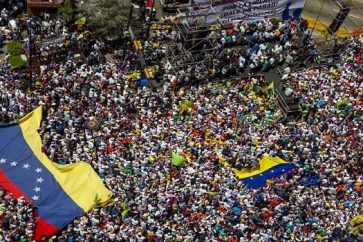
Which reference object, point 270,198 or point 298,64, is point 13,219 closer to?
point 270,198

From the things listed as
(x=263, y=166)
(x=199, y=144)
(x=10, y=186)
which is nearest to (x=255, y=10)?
(x=199, y=144)

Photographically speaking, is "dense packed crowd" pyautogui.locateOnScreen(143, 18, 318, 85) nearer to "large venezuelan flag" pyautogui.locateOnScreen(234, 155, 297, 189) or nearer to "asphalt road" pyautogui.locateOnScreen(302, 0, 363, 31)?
"asphalt road" pyautogui.locateOnScreen(302, 0, 363, 31)

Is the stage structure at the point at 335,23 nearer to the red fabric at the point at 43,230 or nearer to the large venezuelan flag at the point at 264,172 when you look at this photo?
the large venezuelan flag at the point at 264,172

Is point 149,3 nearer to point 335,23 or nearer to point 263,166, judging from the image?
point 335,23

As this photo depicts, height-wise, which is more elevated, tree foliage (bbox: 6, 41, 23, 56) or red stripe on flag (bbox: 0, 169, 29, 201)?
tree foliage (bbox: 6, 41, 23, 56)

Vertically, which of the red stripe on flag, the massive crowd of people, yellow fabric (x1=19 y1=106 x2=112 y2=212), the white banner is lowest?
the red stripe on flag

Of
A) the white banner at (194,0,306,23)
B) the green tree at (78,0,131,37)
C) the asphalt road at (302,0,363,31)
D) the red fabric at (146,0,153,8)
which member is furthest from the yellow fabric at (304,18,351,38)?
the green tree at (78,0,131,37)
